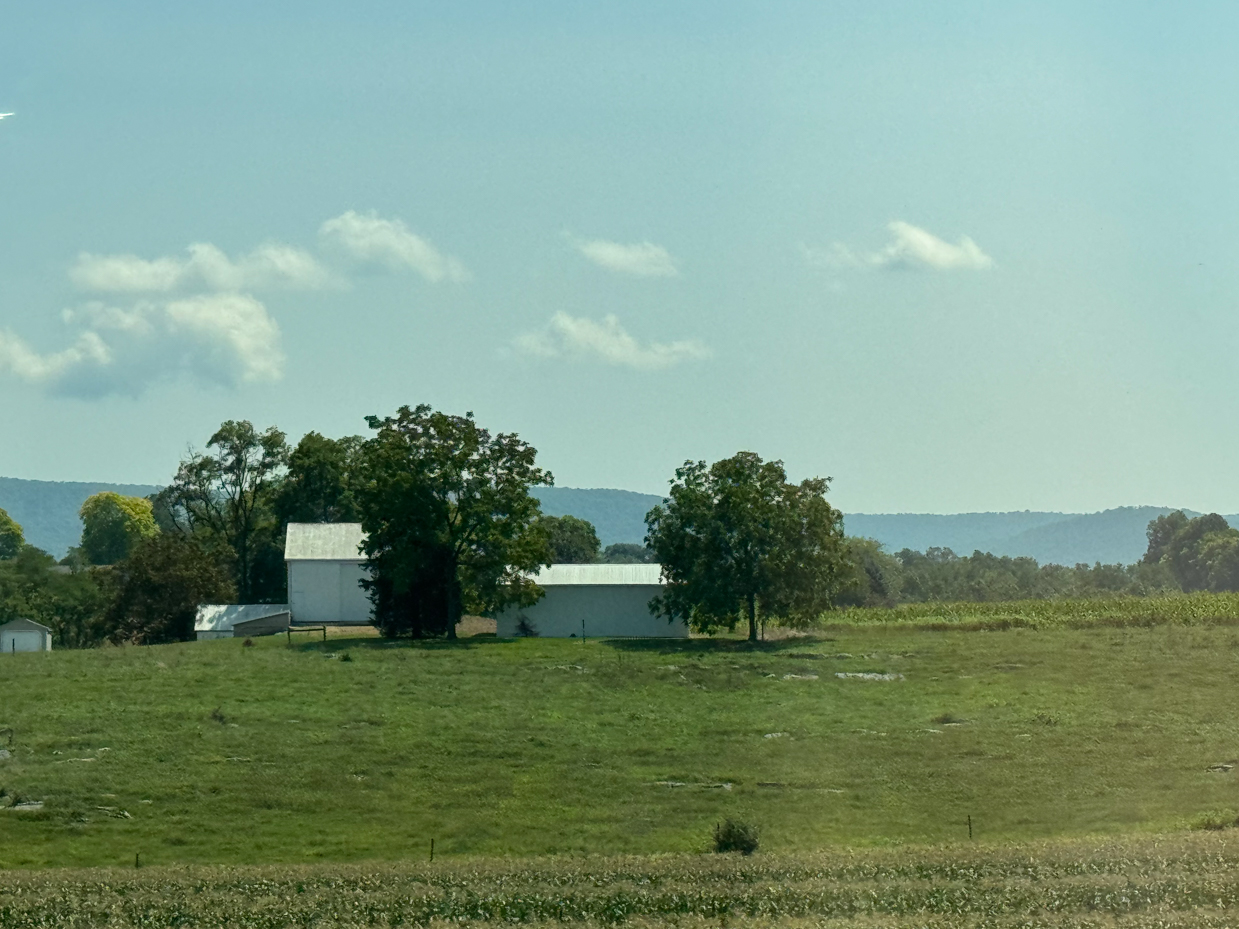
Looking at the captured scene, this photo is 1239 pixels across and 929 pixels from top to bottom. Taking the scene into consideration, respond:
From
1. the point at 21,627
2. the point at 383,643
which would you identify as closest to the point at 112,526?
the point at 21,627

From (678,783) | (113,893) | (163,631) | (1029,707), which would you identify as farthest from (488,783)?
(163,631)

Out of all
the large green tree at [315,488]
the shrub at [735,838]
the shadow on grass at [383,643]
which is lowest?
the shrub at [735,838]

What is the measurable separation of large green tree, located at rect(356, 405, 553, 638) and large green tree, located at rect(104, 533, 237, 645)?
1492 centimetres

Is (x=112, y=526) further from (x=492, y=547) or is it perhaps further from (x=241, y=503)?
(x=492, y=547)

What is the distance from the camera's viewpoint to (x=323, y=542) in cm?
8550

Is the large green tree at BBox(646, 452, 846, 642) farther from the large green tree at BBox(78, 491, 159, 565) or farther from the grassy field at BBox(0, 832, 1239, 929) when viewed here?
the large green tree at BBox(78, 491, 159, 565)

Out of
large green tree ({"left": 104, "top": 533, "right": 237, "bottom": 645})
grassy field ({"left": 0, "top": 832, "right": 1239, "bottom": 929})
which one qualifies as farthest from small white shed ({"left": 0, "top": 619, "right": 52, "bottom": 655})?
grassy field ({"left": 0, "top": 832, "right": 1239, "bottom": 929})

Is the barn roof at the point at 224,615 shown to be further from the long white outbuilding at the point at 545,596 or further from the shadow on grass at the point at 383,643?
the shadow on grass at the point at 383,643

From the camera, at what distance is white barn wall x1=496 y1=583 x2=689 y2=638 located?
77812 millimetres

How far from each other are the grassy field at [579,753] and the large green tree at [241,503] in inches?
1691

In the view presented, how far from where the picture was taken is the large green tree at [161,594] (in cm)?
8250

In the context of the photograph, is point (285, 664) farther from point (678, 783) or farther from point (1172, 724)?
point (1172, 724)

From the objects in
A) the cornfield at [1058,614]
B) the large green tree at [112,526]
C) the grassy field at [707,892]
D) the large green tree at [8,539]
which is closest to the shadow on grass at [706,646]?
the cornfield at [1058,614]

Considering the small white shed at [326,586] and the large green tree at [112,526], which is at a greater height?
the large green tree at [112,526]
